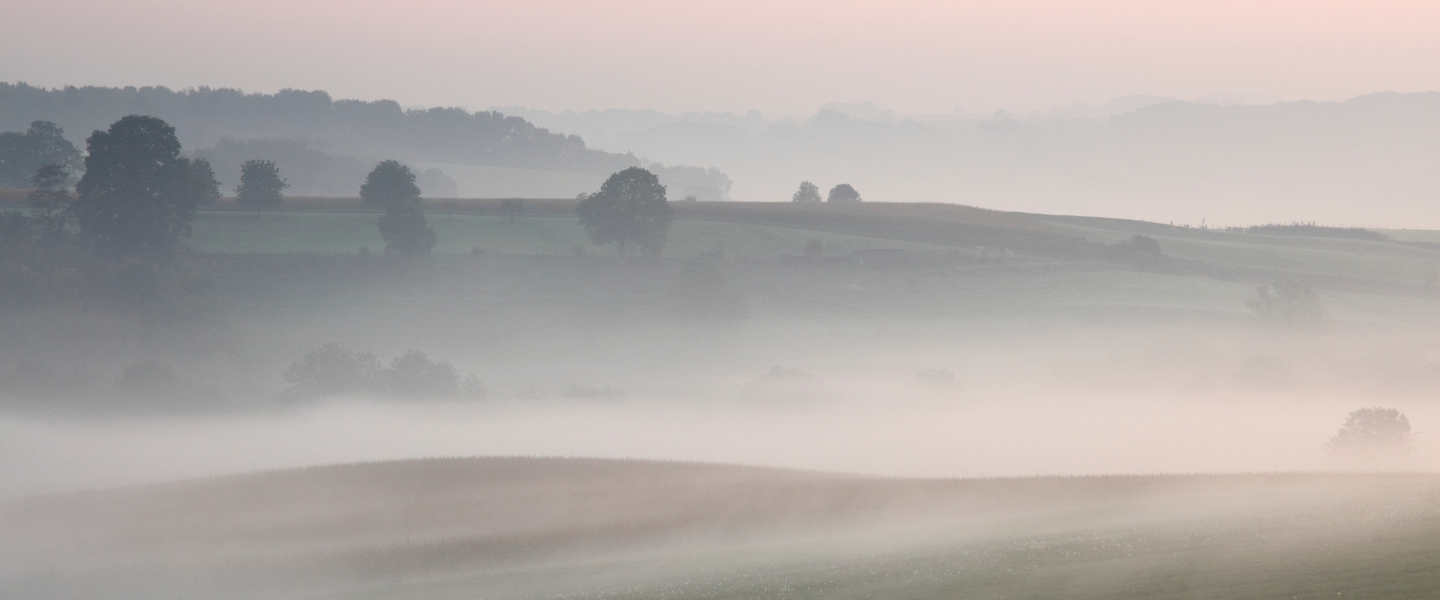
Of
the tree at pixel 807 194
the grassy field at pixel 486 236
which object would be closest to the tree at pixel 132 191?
the grassy field at pixel 486 236

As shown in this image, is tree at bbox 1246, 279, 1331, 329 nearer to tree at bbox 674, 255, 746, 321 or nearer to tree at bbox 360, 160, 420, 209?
tree at bbox 674, 255, 746, 321

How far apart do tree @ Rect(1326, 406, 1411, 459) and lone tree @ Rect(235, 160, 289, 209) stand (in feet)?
312

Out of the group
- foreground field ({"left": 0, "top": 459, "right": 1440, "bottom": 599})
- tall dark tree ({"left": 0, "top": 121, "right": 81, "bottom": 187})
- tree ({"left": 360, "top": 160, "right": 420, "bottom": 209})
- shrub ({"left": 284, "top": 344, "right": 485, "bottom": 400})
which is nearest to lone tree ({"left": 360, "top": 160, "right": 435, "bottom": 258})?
tree ({"left": 360, "top": 160, "right": 420, "bottom": 209})

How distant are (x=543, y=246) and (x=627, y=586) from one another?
8143 centimetres

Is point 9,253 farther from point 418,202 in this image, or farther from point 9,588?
point 9,588

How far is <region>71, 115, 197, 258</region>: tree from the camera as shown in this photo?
89375mm

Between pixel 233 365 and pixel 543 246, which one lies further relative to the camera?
pixel 543 246

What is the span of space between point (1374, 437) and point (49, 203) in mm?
99520

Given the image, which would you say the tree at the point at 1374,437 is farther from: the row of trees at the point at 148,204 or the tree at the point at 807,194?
the tree at the point at 807,194

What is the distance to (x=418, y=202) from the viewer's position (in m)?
102

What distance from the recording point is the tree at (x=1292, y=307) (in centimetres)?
8369

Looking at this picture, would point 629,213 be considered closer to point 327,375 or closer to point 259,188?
point 327,375

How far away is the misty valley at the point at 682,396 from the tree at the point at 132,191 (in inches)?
11.7

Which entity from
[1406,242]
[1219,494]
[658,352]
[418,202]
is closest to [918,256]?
[658,352]
